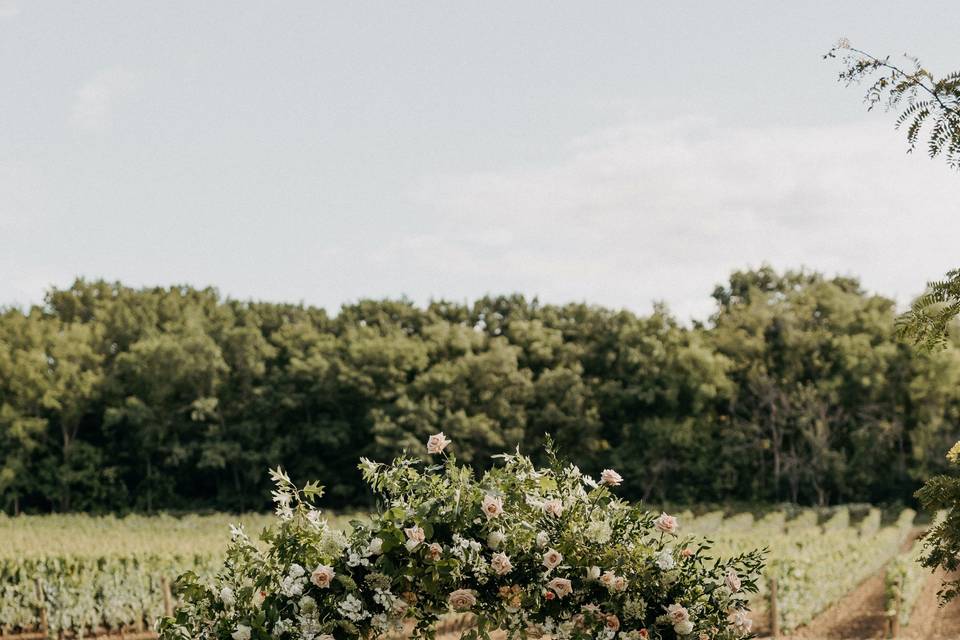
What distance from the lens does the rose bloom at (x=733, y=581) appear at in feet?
21.1

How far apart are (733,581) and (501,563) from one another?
4.81 feet

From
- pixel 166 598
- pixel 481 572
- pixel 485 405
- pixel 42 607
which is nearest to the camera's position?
pixel 481 572

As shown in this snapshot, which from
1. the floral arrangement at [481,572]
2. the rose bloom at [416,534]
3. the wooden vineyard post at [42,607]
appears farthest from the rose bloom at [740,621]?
the wooden vineyard post at [42,607]

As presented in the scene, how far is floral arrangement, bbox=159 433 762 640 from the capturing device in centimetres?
639

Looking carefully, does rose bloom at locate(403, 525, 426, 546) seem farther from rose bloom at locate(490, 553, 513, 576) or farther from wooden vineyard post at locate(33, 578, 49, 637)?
wooden vineyard post at locate(33, 578, 49, 637)

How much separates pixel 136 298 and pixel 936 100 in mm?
55125

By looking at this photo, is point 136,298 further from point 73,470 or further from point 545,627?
point 545,627

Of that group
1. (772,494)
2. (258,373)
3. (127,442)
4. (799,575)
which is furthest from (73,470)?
(799,575)

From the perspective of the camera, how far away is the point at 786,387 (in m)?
50.0

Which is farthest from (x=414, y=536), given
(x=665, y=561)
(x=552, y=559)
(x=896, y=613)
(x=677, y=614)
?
(x=896, y=613)

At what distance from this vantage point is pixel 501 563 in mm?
6336

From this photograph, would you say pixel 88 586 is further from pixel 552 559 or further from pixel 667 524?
pixel 667 524

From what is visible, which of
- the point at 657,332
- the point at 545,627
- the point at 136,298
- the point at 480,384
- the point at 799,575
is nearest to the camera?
the point at 545,627

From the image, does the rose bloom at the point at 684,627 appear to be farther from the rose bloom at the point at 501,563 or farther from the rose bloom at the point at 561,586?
the rose bloom at the point at 501,563
